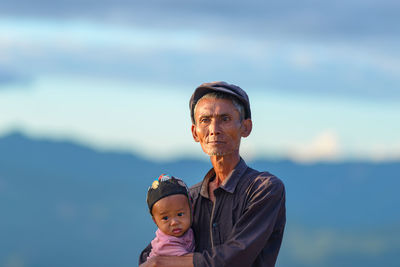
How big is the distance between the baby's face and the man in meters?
0.26

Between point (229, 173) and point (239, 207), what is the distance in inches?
14.5

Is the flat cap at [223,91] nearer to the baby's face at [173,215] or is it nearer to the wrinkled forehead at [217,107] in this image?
the wrinkled forehead at [217,107]

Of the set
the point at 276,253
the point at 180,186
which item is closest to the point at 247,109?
the point at 180,186

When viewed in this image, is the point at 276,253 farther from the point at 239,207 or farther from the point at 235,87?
the point at 235,87

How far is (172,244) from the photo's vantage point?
16.5ft

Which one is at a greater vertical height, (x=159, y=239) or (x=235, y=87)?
(x=235, y=87)

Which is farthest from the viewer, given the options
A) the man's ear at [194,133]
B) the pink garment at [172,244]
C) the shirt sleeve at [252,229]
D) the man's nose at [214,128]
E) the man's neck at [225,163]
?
the man's ear at [194,133]

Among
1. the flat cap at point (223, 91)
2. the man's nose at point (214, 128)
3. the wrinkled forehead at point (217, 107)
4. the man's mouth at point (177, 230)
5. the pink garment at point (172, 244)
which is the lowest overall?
the pink garment at point (172, 244)

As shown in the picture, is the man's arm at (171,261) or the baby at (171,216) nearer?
the man's arm at (171,261)

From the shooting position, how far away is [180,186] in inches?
200

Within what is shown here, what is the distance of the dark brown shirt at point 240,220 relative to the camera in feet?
15.5

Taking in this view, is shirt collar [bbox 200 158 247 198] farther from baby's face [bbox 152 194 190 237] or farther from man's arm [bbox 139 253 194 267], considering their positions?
man's arm [bbox 139 253 194 267]

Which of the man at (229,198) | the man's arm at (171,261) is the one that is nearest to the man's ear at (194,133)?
A: the man at (229,198)

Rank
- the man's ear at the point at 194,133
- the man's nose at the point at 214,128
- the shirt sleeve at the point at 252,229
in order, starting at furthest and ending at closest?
1. the man's ear at the point at 194,133
2. the man's nose at the point at 214,128
3. the shirt sleeve at the point at 252,229
